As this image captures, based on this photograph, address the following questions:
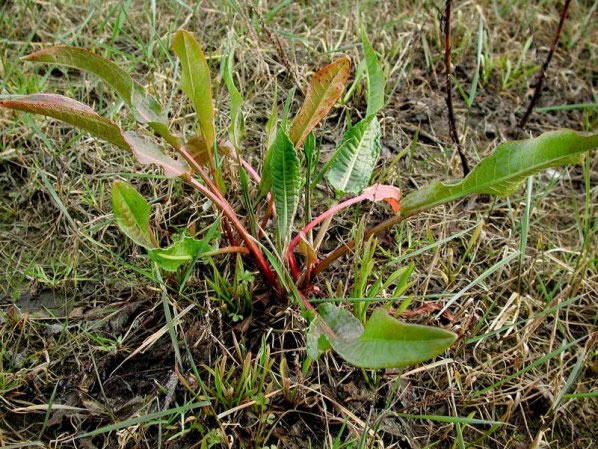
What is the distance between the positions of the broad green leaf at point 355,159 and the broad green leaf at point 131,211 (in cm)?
47

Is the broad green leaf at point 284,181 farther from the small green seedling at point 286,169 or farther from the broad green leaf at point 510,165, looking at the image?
the broad green leaf at point 510,165

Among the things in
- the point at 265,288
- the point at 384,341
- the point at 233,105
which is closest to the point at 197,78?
the point at 233,105

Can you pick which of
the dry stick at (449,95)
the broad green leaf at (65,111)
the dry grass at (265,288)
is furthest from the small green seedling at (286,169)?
the dry stick at (449,95)

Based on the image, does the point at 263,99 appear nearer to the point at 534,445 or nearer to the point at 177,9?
the point at 177,9

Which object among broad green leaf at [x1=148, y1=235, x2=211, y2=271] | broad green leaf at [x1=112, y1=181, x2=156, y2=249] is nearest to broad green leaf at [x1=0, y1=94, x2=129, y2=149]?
broad green leaf at [x1=112, y1=181, x2=156, y2=249]

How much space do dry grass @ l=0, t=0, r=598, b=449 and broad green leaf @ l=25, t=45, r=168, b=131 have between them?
307 mm

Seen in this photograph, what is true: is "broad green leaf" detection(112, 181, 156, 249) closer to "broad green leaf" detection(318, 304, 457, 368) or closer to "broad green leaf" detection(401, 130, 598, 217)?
"broad green leaf" detection(318, 304, 457, 368)

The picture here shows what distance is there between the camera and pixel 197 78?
1442 millimetres

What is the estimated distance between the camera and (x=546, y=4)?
8.19 feet

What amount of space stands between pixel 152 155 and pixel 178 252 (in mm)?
251

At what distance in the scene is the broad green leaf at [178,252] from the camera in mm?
1342

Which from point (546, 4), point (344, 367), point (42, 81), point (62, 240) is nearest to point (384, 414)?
point (344, 367)

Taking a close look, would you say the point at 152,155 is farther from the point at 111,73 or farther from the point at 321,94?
the point at 321,94

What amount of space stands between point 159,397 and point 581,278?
43.7 inches
